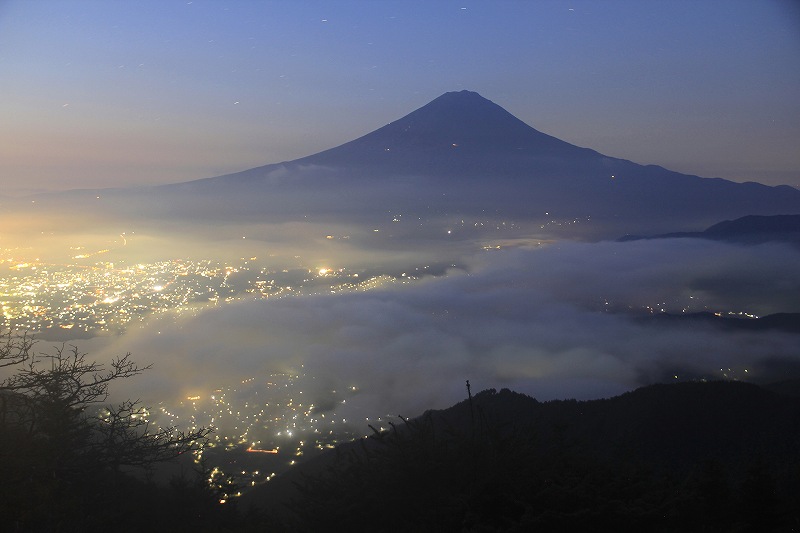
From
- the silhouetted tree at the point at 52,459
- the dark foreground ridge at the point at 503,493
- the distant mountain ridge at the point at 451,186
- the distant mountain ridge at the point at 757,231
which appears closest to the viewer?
the silhouetted tree at the point at 52,459

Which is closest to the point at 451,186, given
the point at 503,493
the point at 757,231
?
the point at 757,231

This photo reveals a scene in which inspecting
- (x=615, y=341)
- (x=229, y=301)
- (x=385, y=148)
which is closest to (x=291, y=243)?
(x=385, y=148)

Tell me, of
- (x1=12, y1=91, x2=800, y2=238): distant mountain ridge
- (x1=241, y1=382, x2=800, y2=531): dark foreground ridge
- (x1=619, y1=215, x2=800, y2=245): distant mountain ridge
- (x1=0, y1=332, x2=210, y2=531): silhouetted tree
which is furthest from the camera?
(x1=12, y1=91, x2=800, y2=238): distant mountain ridge

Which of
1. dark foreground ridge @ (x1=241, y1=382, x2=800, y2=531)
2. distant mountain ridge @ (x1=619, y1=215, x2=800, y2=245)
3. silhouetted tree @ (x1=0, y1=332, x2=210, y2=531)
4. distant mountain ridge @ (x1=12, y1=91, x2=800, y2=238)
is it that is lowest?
distant mountain ridge @ (x1=619, y1=215, x2=800, y2=245)

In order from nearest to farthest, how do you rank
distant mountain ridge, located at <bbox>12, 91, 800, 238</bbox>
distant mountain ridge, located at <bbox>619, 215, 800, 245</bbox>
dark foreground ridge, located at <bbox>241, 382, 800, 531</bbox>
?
dark foreground ridge, located at <bbox>241, 382, 800, 531</bbox>, distant mountain ridge, located at <bbox>619, 215, 800, 245</bbox>, distant mountain ridge, located at <bbox>12, 91, 800, 238</bbox>

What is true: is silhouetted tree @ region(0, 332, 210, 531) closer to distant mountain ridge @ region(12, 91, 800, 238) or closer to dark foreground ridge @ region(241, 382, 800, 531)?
dark foreground ridge @ region(241, 382, 800, 531)

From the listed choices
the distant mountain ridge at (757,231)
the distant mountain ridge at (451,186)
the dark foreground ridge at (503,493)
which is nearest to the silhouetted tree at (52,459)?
the dark foreground ridge at (503,493)

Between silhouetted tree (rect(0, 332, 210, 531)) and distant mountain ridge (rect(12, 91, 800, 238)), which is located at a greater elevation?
distant mountain ridge (rect(12, 91, 800, 238))

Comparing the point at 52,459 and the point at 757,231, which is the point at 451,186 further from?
the point at 52,459

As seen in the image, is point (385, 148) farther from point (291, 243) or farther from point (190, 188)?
point (190, 188)

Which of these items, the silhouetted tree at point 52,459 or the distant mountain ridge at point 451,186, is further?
the distant mountain ridge at point 451,186

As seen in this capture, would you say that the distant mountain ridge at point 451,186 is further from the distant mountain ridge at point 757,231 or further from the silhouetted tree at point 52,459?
the silhouetted tree at point 52,459

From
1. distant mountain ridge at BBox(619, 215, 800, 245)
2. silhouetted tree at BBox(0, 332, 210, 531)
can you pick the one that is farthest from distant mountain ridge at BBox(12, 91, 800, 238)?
silhouetted tree at BBox(0, 332, 210, 531)
